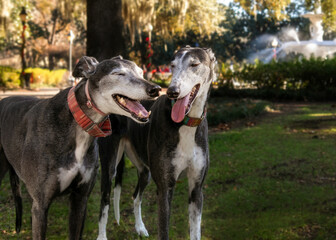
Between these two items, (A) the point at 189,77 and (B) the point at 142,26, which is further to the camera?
(B) the point at 142,26

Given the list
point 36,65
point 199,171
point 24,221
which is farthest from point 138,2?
point 36,65

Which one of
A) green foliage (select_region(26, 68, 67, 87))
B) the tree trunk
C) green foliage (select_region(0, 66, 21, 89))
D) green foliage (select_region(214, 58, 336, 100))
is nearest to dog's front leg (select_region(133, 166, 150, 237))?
the tree trunk

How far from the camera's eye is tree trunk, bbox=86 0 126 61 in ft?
27.3

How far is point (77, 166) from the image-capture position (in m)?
3.26

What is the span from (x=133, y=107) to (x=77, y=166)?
71cm

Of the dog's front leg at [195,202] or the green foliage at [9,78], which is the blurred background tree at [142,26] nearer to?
the green foliage at [9,78]

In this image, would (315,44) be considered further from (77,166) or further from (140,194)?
(77,166)

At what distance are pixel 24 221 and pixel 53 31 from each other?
42664mm

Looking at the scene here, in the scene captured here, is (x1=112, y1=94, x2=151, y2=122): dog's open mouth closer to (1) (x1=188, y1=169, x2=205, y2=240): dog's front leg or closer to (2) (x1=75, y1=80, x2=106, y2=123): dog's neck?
(2) (x1=75, y1=80, x2=106, y2=123): dog's neck

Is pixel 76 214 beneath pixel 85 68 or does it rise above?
beneath

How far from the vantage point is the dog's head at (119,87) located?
2.88 m

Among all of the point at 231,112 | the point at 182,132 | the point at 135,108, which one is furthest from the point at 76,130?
the point at 231,112

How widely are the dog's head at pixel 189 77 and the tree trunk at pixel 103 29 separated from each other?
481 cm

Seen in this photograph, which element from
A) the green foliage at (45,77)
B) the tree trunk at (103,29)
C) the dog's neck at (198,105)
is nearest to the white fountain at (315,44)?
the green foliage at (45,77)
